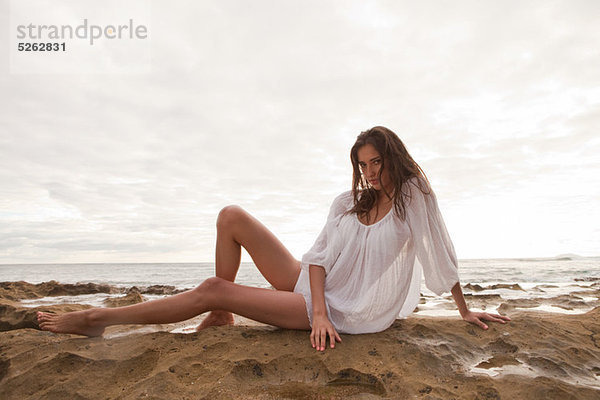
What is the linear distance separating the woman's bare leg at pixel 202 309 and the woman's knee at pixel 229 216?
1.54ft

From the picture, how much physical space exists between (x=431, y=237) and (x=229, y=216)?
1.68 m

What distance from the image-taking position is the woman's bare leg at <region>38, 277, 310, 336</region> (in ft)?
9.21

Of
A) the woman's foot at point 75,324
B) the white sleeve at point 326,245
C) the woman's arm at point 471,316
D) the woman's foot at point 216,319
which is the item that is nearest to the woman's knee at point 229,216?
the white sleeve at point 326,245

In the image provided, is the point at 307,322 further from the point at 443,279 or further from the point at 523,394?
the point at 523,394

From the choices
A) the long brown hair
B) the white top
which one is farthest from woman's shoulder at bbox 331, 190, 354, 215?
the long brown hair

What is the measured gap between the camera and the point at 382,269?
9.87ft

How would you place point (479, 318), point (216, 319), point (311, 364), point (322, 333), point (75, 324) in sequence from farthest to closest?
point (216, 319) < point (479, 318) < point (75, 324) < point (322, 333) < point (311, 364)

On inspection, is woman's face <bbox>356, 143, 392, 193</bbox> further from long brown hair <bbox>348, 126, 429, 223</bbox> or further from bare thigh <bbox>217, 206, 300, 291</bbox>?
bare thigh <bbox>217, 206, 300, 291</bbox>

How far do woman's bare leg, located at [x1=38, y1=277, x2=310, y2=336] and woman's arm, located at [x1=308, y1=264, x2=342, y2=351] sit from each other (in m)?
0.13

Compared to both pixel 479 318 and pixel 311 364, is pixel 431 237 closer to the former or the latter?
pixel 479 318

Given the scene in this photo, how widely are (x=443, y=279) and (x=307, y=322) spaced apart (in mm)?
1149

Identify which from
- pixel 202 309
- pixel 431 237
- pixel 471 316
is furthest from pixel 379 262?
pixel 202 309

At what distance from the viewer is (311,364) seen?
239 centimetres

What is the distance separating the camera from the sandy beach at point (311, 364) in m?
2.10
